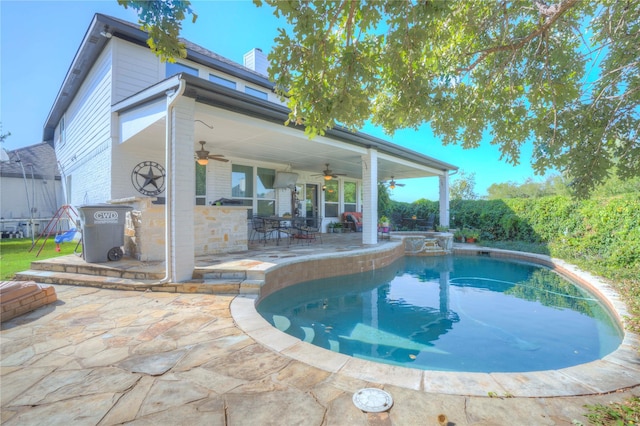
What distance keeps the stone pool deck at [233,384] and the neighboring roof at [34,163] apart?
14.4m

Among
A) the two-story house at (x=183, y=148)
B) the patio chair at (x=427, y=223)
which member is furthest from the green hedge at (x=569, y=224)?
the two-story house at (x=183, y=148)

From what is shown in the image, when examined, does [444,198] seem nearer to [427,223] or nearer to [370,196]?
[427,223]

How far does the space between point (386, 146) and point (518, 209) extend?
699cm

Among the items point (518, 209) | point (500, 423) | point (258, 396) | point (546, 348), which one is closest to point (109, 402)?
point (258, 396)

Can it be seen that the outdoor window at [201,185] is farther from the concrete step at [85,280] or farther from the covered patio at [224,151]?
the concrete step at [85,280]

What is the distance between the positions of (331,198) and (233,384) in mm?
11280

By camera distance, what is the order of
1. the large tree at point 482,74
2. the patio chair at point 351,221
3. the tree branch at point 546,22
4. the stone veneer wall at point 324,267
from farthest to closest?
the patio chair at point 351,221
the stone veneer wall at point 324,267
the tree branch at point 546,22
the large tree at point 482,74

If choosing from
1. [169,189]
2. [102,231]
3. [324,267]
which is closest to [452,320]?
[324,267]

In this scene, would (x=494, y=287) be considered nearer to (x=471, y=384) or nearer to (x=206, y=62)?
(x=471, y=384)

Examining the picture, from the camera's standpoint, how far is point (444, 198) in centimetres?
1256

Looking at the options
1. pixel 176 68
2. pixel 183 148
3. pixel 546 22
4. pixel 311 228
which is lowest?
pixel 311 228

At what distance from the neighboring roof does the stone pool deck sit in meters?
14.4

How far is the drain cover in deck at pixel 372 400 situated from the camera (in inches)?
Answer: 63.0

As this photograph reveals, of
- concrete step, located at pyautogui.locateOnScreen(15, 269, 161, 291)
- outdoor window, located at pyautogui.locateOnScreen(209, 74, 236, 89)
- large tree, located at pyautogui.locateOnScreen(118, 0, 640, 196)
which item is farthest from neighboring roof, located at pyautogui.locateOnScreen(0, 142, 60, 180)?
large tree, located at pyautogui.locateOnScreen(118, 0, 640, 196)
